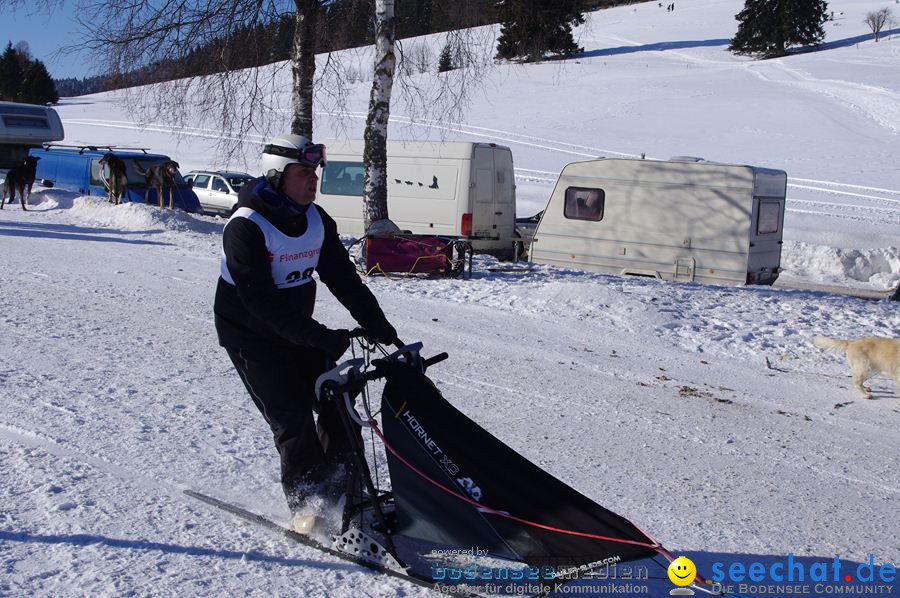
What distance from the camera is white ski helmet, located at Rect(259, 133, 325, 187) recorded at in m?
3.91

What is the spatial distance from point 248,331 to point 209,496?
1.08 metres

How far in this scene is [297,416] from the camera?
13.0ft

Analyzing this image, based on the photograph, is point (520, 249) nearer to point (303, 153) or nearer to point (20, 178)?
point (20, 178)

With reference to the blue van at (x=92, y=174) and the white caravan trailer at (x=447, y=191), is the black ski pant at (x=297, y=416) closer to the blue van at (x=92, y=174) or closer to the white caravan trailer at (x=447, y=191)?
the white caravan trailer at (x=447, y=191)

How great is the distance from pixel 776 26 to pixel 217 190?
57.6 m

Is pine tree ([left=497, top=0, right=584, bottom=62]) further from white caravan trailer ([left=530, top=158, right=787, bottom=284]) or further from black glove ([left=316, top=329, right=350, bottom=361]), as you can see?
black glove ([left=316, top=329, right=350, bottom=361])

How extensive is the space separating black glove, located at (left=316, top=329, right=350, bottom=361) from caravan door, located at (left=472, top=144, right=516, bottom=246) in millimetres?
12701

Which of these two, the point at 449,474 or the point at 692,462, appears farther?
the point at 692,462

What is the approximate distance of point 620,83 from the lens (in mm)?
57906

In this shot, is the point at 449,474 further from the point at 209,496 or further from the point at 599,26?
the point at 599,26

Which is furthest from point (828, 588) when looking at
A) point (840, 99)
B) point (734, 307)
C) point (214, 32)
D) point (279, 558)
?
point (840, 99)

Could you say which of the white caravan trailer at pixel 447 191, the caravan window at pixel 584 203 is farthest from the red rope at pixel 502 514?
the caravan window at pixel 584 203

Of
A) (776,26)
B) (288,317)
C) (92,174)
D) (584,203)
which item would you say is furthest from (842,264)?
(776,26)

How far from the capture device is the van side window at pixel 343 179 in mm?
17797
